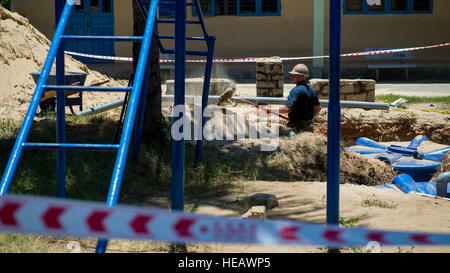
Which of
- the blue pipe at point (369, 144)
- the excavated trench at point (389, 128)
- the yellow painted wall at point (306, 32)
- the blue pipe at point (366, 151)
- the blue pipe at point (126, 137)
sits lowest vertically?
the blue pipe at point (366, 151)

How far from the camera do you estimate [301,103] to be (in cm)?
807

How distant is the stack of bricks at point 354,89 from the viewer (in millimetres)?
11641

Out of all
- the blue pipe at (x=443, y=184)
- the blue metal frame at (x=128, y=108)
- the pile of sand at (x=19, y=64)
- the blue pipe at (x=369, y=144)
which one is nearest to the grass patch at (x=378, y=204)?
the blue pipe at (x=443, y=184)

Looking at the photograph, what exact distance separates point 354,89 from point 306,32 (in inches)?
267

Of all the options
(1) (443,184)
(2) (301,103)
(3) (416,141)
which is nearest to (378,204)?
(1) (443,184)

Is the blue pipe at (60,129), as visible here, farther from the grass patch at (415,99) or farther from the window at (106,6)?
the window at (106,6)

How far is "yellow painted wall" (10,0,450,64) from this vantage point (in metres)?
18.0

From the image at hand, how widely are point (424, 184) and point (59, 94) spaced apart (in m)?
4.41

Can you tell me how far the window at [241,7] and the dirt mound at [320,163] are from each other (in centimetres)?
1065

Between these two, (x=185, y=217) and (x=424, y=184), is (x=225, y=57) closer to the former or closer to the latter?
(x=424, y=184)

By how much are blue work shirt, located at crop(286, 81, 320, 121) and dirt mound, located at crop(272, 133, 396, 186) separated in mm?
313

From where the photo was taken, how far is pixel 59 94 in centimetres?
463

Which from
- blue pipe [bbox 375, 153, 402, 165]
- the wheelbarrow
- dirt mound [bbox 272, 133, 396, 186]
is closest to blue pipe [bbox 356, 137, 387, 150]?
blue pipe [bbox 375, 153, 402, 165]
